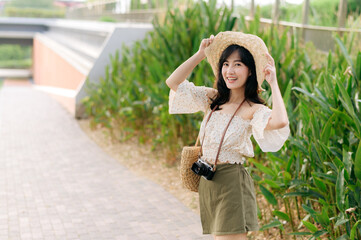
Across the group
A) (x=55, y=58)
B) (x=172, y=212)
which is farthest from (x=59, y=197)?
(x=55, y=58)

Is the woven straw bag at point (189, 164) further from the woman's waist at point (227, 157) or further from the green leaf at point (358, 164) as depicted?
the green leaf at point (358, 164)

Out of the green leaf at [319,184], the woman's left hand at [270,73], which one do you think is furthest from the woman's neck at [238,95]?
the green leaf at [319,184]

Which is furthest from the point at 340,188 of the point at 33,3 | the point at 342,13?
the point at 33,3

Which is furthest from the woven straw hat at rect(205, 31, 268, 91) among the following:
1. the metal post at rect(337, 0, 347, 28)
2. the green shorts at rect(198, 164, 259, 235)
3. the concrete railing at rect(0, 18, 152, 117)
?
the concrete railing at rect(0, 18, 152, 117)

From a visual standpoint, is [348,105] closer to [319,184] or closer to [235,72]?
[319,184]

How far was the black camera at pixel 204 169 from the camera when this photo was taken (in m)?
3.01

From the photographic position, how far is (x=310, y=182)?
14.5 feet

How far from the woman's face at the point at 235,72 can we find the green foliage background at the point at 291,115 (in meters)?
1.21

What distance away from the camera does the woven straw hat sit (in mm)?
2889

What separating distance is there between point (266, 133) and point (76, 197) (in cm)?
346

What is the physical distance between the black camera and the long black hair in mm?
327

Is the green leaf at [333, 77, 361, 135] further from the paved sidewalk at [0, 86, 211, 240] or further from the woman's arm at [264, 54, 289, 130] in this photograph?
the paved sidewalk at [0, 86, 211, 240]

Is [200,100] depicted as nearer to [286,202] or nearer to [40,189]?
[286,202]

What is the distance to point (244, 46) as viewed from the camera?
2.96 m
